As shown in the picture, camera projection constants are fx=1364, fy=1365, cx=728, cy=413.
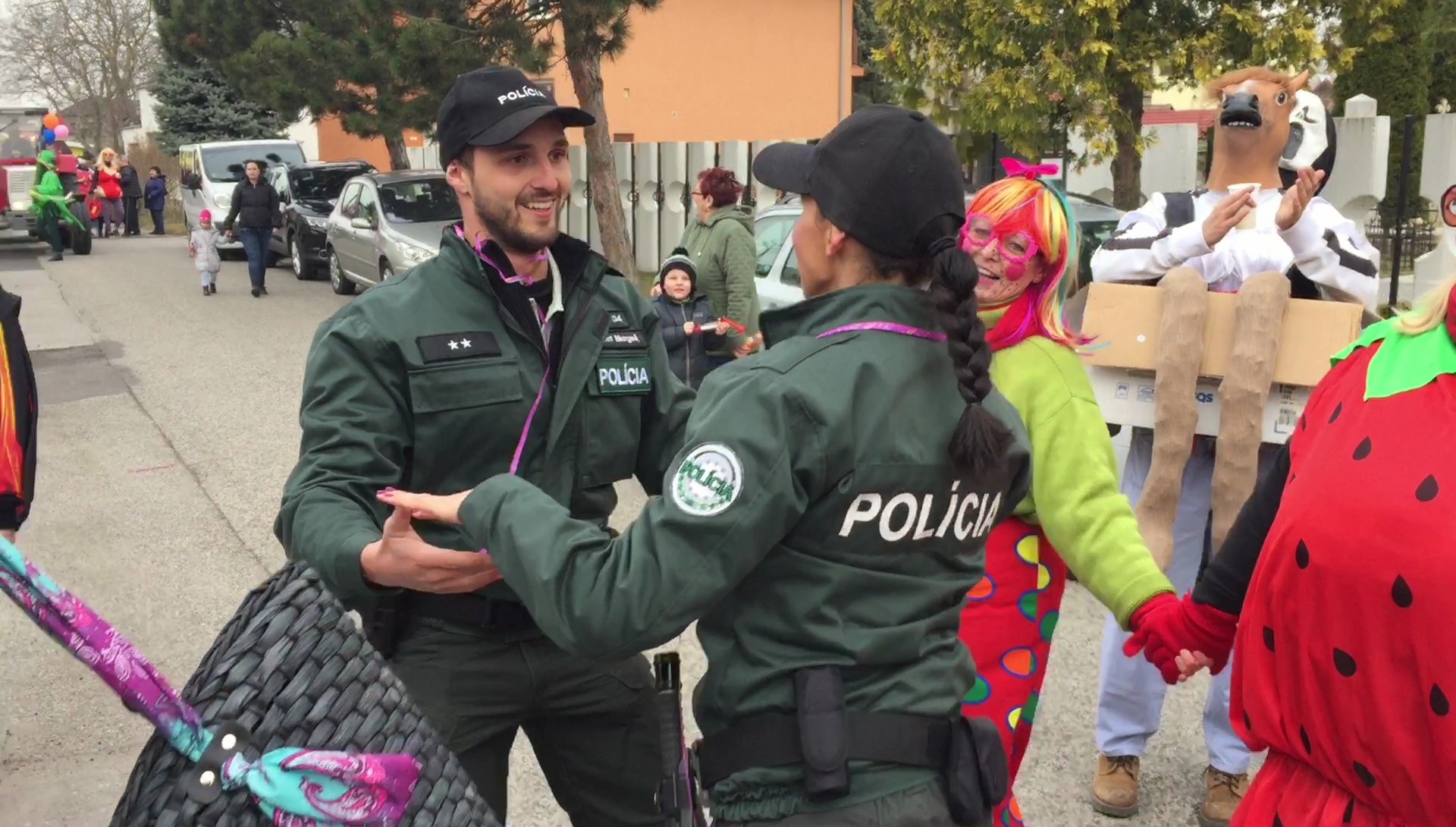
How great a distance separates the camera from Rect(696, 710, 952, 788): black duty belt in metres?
1.86

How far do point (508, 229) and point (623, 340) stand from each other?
31 centimetres

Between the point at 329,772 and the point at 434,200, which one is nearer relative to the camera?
the point at 329,772

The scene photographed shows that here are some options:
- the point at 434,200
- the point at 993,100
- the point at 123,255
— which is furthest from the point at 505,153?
the point at 123,255

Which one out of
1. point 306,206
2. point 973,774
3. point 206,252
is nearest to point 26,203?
point 306,206

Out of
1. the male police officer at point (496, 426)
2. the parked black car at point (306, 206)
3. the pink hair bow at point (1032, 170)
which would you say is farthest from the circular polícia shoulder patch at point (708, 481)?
the parked black car at point (306, 206)

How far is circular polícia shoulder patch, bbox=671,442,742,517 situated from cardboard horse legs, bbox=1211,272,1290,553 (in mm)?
2688

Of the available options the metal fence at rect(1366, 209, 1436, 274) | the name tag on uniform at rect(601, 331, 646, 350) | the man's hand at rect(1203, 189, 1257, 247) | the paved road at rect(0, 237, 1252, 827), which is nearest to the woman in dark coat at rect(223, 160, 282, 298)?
the paved road at rect(0, 237, 1252, 827)

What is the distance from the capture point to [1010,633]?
9.67 ft

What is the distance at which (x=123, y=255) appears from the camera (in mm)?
25547

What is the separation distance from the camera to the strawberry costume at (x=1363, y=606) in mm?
A: 1731

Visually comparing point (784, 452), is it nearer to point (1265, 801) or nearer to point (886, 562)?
point (886, 562)

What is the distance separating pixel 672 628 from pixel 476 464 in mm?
866

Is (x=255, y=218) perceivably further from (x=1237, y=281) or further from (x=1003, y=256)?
(x=1003, y=256)

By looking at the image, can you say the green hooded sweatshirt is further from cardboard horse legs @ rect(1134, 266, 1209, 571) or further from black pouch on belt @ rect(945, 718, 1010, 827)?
black pouch on belt @ rect(945, 718, 1010, 827)
